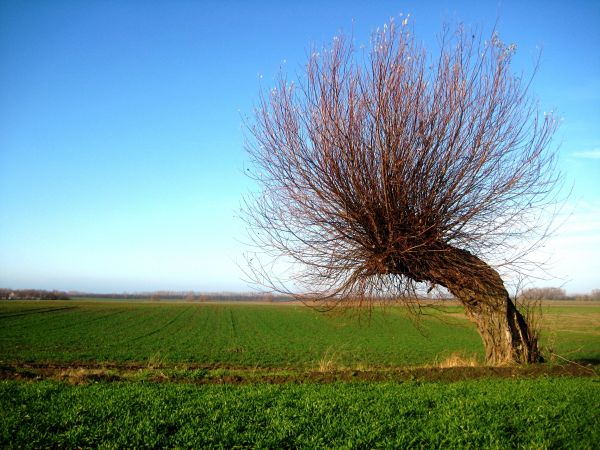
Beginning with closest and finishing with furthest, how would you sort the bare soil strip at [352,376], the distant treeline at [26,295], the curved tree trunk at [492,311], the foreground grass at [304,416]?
1. the foreground grass at [304,416]
2. the bare soil strip at [352,376]
3. the curved tree trunk at [492,311]
4. the distant treeline at [26,295]

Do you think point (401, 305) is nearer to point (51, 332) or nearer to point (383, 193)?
point (383, 193)

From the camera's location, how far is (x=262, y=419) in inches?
268

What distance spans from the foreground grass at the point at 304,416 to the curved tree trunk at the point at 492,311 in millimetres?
2525

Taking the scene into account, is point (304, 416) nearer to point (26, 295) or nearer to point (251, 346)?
point (251, 346)

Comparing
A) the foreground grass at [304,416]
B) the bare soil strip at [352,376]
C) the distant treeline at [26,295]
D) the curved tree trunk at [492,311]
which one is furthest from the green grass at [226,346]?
the distant treeline at [26,295]

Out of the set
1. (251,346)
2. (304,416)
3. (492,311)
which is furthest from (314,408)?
(251,346)

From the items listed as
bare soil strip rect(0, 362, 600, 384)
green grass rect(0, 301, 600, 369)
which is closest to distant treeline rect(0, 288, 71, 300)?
green grass rect(0, 301, 600, 369)

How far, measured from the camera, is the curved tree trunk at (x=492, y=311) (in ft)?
34.3

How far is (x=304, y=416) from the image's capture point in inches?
273

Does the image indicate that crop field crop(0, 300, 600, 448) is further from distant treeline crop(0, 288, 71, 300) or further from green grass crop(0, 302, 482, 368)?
distant treeline crop(0, 288, 71, 300)

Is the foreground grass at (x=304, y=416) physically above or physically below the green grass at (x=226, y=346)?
above

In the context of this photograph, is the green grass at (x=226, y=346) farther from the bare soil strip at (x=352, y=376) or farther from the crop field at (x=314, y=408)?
the crop field at (x=314, y=408)

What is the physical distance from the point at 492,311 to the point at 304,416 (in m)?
7.23

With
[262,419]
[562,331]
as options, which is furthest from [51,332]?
[562,331]
